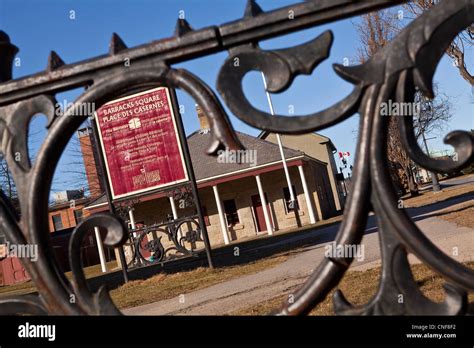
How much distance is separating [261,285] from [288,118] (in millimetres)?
7056

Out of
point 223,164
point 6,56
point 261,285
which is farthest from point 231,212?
point 6,56

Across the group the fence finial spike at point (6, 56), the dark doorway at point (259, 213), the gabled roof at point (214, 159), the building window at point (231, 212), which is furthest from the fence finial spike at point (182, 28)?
the building window at point (231, 212)

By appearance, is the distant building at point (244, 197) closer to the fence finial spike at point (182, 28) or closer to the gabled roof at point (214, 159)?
the gabled roof at point (214, 159)

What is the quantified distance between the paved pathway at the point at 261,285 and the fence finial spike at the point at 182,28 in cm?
513

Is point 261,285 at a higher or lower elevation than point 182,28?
lower

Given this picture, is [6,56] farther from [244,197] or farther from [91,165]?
[91,165]

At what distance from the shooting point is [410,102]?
3.03ft

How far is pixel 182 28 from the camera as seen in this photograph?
1.02 metres

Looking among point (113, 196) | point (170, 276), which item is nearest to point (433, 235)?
point (170, 276)

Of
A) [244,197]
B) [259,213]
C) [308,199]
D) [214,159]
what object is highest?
[214,159]

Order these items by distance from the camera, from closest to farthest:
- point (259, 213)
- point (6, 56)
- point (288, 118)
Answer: point (288, 118) → point (6, 56) → point (259, 213)

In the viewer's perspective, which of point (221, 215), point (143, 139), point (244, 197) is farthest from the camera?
point (244, 197)
